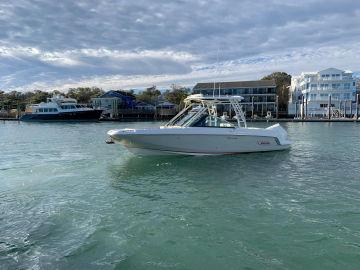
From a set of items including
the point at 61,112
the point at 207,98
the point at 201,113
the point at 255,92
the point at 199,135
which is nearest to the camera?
the point at 199,135

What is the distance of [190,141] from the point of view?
1833cm

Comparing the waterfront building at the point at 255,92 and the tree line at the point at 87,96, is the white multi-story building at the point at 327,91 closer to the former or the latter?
the waterfront building at the point at 255,92

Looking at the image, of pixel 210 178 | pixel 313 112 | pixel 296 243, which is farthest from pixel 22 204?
pixel 313 112

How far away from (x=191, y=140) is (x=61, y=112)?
67.6 meters

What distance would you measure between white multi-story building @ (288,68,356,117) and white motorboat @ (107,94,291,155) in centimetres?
7184

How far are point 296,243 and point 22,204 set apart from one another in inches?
297

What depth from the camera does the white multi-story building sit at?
8762cm

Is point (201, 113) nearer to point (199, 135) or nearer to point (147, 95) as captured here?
point (199, 135)

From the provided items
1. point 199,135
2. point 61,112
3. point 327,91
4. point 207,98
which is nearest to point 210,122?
point 199,135

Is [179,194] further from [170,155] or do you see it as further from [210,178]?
[170,155]

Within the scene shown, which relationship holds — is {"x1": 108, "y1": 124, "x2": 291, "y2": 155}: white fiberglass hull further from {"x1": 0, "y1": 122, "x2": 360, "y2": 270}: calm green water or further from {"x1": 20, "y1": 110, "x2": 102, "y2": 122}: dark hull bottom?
{"x1": 20, "y1": 110, "x2": 102, "y2": 122}: dark hull bottom

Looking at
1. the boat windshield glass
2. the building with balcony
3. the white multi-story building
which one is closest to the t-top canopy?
the boat windshield glass

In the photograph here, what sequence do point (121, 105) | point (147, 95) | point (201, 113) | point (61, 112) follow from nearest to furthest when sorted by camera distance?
1. point (201, 113)
2. point (61, 112)
3. point (121, 105)
4. point (147, 95)

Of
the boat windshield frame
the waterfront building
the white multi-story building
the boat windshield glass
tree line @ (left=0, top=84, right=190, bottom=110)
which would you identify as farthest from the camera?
tree line @ (left=0, top=84, right=190, bottom=110)
